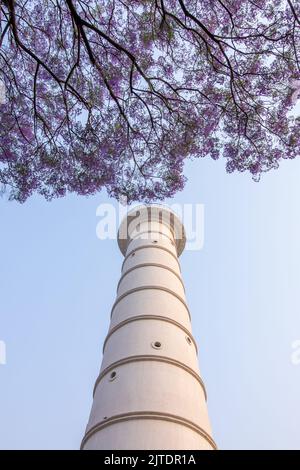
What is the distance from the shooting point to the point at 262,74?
7.45m

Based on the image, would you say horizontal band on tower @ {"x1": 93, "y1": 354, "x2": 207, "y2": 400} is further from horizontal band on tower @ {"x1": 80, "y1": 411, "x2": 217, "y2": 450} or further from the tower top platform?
the tower top platform

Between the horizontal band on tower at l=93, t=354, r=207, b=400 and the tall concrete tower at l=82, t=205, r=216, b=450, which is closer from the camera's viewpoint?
the tall concrete tower at l=82, t=205, r=216, b=450

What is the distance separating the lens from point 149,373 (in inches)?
350

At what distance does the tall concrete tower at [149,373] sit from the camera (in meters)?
7.66

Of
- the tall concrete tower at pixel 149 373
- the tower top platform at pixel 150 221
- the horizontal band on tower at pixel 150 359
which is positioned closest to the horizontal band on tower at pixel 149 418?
the tall concrete tower at pixel 149 373

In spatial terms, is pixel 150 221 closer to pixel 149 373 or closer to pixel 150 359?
pixel 150 359

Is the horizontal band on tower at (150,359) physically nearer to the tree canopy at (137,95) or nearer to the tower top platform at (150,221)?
the tree canopy at (137,95)

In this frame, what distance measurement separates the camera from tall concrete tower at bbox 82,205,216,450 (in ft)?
25.1

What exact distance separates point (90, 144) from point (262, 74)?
3.56 m

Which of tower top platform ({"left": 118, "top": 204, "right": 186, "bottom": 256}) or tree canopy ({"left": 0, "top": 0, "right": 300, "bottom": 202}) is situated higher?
tower top platform ({"left": 118, "top": 204, "right": 186, "bottom": 256})

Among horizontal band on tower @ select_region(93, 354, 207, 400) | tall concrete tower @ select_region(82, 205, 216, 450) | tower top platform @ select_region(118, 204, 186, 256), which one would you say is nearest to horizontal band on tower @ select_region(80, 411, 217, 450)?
tall concrete tower @ select_region(82, 205, 216, 450)

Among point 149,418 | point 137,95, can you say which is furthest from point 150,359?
point 137,95

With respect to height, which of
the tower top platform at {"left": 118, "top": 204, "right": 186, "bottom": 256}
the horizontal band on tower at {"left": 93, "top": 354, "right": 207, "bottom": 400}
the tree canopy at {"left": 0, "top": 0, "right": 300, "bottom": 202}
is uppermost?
the tower top platform at {"left": 118, "top": 204, "right": 186, "bottom": 256}

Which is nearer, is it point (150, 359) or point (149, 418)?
point (149, 418)
